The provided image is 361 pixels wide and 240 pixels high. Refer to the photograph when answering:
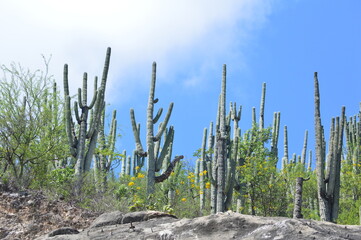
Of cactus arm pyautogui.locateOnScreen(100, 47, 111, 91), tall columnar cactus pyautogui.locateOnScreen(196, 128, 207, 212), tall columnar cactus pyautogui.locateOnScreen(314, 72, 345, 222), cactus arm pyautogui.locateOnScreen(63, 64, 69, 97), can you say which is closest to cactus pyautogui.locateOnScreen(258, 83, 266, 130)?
tall columnar cactus pyautogui.locateOnScreen(196, 128, 207, 212)

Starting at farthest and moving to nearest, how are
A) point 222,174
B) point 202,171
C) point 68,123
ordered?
point 202,171, point 222,174, point 68,123

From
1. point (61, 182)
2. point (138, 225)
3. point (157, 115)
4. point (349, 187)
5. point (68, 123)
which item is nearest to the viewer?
point (138, 225)

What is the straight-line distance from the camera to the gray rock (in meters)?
4.59

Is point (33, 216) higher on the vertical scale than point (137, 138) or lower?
lower

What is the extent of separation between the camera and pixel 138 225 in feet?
18.9

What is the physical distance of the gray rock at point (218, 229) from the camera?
4594 mm

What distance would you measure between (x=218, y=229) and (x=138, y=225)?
1163 mm

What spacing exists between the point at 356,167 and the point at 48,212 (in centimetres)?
1567

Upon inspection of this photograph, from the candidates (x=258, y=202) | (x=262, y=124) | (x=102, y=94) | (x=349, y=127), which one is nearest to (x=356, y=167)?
(x=349, y=127)

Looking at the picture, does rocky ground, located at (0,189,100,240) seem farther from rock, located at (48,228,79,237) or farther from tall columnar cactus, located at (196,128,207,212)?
tall columnar cactus, located at (196,128,207,212)

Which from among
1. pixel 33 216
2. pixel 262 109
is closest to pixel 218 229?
pixel 33 216

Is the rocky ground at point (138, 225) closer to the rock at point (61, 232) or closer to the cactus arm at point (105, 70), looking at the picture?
the rock at point (61, 232)

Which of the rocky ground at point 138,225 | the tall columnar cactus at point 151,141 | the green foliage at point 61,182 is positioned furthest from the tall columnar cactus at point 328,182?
the rocky ground at point 138,225

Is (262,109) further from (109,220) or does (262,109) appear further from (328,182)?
(109,220)
